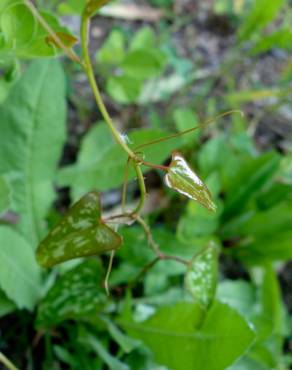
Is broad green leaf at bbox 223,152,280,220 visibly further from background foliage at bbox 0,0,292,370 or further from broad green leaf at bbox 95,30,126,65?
broad green leaf at bbox 95,30,126,65

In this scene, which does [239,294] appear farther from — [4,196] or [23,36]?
[23,36]

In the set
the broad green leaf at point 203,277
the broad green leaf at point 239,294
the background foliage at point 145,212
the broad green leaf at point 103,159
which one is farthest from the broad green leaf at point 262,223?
the broad green leaf at point 203,277

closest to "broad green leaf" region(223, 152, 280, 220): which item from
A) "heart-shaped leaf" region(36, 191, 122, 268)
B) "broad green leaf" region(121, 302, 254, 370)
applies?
"broad green leaf" region(121, 302, 254, 370)

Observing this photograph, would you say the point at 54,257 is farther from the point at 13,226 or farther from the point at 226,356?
the point at 13,226

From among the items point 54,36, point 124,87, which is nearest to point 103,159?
point 124,87

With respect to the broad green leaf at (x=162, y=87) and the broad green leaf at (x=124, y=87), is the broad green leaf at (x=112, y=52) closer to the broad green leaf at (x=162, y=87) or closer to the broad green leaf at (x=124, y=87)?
the broad green leaf at (x=124, y=87)

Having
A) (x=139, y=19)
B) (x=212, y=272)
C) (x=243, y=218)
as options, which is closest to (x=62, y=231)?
(x=212, y=272)

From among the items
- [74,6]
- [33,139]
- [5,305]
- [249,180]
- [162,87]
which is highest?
[74,6]
